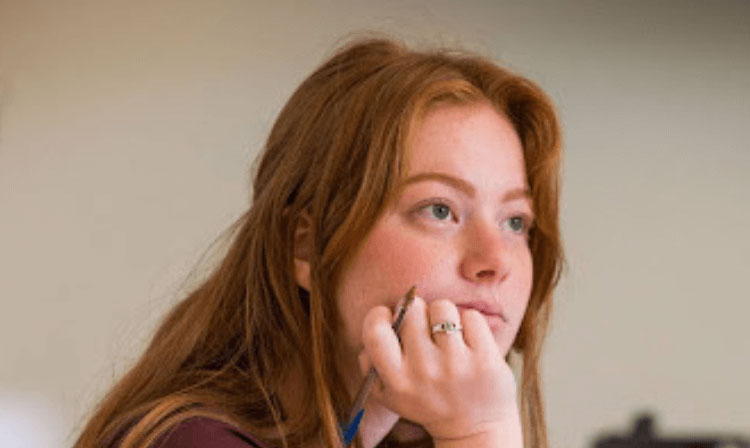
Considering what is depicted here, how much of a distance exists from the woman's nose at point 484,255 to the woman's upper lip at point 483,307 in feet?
0.07

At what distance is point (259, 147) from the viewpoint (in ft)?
6.52

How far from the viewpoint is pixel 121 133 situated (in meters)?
1.96

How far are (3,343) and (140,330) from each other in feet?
0.82

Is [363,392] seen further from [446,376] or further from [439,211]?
[439,211]

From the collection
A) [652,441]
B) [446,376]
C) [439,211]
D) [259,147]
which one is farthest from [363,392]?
[652,441]

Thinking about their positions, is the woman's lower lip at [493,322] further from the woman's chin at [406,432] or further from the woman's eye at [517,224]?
the woman's chin at [406,432]

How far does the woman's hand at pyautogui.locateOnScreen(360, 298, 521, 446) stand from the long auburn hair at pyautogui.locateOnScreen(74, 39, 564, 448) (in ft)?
0.32

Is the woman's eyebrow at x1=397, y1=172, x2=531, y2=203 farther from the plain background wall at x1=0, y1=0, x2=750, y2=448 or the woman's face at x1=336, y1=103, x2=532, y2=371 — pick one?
the plain background wall at x1=0, y1=0, x2=750, y2=448

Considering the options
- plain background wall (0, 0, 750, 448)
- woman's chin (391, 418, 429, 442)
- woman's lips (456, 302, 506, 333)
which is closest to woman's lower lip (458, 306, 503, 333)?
woman's lips (456, 302, 506, 333)

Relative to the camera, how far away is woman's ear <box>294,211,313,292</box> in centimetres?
100

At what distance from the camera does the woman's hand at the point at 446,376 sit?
2.75ft

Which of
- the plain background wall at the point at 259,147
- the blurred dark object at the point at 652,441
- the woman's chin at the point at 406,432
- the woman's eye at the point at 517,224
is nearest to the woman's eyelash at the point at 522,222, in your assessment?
the woman's eye at the point at 517,224

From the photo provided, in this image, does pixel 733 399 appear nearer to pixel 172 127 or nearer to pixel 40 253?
pixel 172 127

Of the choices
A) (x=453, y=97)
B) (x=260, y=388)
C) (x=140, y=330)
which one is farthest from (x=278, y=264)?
(x=140, y=330)
